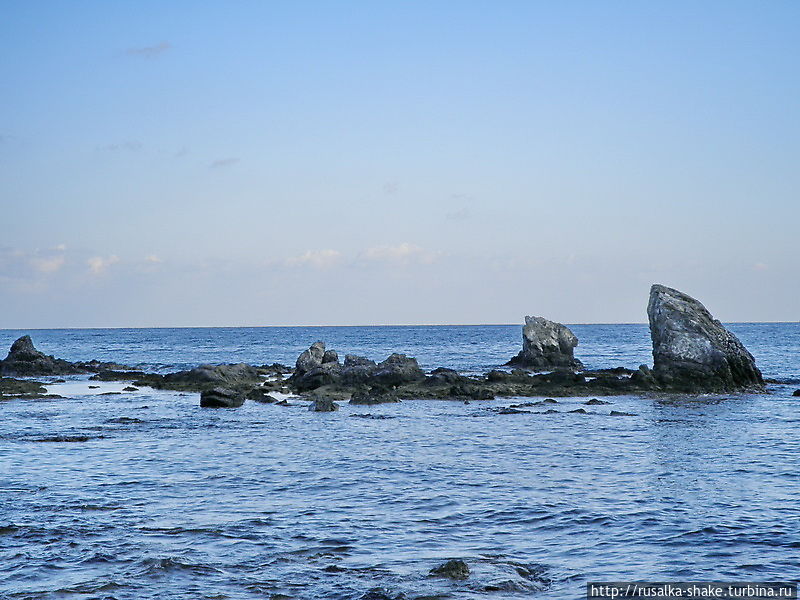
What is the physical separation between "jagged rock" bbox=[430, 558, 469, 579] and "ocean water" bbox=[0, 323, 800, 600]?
276 millimetres

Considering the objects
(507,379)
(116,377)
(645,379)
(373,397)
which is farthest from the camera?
(116,377)

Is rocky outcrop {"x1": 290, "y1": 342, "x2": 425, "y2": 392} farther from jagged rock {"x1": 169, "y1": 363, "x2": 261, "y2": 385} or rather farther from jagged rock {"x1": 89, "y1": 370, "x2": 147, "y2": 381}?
jagged rock {"x1": 89, "y1": 370, "x2": 147, "y2": 381}

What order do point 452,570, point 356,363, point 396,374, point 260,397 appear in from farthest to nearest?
point 356,363 → point 396,374 → point 260,397 → point 452,570

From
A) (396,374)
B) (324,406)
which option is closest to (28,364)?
Answer: (396,374)

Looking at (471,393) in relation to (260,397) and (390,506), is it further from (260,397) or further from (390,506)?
(390,506)

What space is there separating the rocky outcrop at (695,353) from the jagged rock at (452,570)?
37.2 m

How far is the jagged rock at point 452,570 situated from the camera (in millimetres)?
12730

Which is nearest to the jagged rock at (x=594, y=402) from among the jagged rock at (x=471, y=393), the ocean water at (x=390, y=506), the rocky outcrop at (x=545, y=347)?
the jagged rock at (x=471, y=393)

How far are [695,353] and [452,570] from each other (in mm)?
37886

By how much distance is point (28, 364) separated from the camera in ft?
234

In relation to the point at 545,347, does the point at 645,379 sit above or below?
below

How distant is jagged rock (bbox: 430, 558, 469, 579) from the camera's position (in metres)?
12.7

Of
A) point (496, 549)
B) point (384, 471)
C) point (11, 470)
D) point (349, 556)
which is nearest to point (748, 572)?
point (496, 549)

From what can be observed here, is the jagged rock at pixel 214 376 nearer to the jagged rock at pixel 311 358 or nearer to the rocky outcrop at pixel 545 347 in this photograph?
the jagged rock at pixel 311 358
